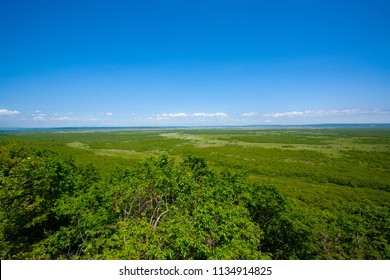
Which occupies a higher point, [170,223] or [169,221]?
[170,223]

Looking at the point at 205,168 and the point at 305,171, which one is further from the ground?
the point at 205,168

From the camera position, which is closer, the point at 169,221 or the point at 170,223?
the point at 170,223

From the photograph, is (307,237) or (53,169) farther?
(53,169)

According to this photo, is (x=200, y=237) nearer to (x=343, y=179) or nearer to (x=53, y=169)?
(x=53, y=169)

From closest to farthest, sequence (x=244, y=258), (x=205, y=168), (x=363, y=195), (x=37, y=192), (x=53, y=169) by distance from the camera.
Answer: (x=244, y=258) → (x=37, y=192) → (x=53, y=169) → (x=205, y=168) → (x=363, y=195)
